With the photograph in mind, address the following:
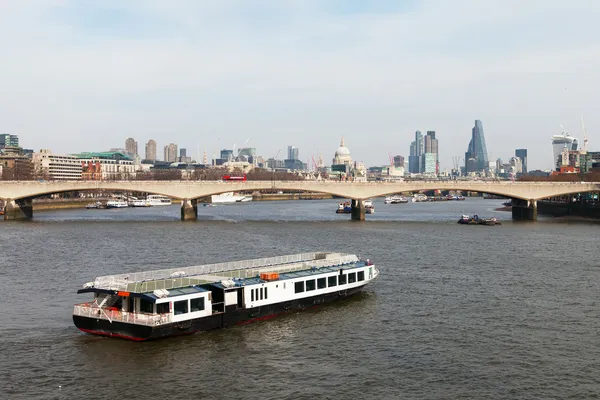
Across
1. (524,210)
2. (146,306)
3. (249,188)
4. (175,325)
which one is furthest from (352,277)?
(524,210)

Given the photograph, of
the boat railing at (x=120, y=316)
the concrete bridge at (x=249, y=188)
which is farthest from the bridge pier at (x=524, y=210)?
the boat railing at (x=120, y=316)

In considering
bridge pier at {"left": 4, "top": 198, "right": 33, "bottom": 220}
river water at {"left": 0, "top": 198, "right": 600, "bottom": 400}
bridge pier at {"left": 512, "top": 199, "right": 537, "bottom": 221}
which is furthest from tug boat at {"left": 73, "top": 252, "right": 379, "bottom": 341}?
bridge pier at {"left": 4, "top": 198, "right": 33, "bottom": 220}

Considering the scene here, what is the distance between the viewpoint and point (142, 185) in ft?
343

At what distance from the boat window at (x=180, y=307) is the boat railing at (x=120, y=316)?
0.64 metres

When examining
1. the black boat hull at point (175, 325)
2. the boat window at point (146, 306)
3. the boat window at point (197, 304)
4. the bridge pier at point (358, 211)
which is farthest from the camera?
the bridge pier at point (358, 211)

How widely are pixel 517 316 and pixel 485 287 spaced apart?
8029mm

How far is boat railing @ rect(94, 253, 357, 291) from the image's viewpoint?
33375 mm

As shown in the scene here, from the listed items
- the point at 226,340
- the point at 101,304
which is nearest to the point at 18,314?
the point at 101,304

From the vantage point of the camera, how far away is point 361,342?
31.8 metres

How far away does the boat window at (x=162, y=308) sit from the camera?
31.6 metres

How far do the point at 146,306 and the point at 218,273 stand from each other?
7429 mm

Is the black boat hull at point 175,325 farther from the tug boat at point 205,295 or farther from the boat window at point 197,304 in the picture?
the boat window at point 197,304

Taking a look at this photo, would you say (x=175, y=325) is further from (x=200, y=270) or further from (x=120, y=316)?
(x=200, y=270)

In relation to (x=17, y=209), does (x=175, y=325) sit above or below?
below
